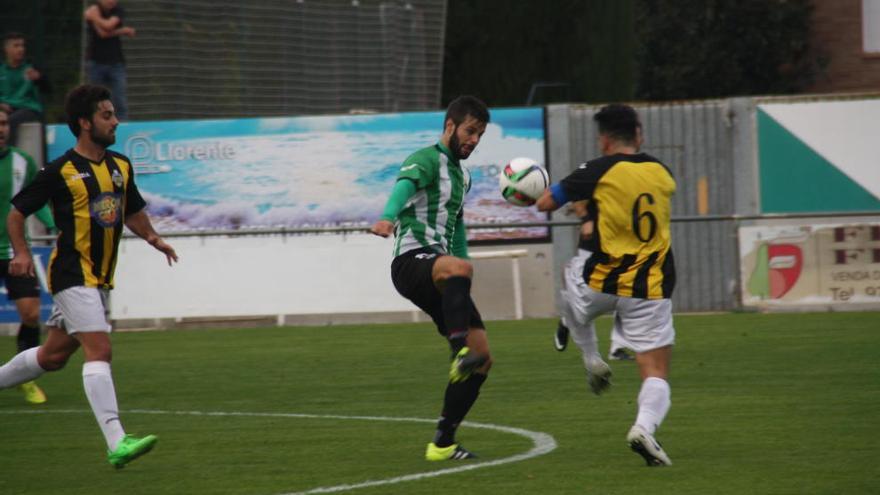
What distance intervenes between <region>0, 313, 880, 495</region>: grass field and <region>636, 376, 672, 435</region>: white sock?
260mm

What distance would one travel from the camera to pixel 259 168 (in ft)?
69.2

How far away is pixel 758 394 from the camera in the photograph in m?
11.5

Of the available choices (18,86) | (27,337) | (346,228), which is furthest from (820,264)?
(18,86)

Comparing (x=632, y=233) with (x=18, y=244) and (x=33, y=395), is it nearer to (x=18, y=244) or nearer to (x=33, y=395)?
(x=18, y=244)

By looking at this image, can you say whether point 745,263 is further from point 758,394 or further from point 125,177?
point 125,177

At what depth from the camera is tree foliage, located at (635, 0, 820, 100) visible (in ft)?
108

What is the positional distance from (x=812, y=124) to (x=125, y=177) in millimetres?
13536

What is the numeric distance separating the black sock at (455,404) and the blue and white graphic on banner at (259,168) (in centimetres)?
1225

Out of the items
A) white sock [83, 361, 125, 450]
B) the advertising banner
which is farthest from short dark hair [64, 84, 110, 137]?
the advertising banner

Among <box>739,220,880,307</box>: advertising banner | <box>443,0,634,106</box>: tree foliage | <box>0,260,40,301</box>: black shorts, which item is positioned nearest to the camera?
<box>0,260,40,301</box>: black shorts

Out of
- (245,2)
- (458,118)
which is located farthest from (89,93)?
(245,2)

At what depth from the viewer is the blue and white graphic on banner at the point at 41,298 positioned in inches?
758

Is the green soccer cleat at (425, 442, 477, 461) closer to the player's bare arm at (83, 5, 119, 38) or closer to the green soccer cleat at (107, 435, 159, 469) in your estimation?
the green soccer cleat at (107, 435, 159, 469)

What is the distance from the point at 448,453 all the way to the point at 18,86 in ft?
43.2
